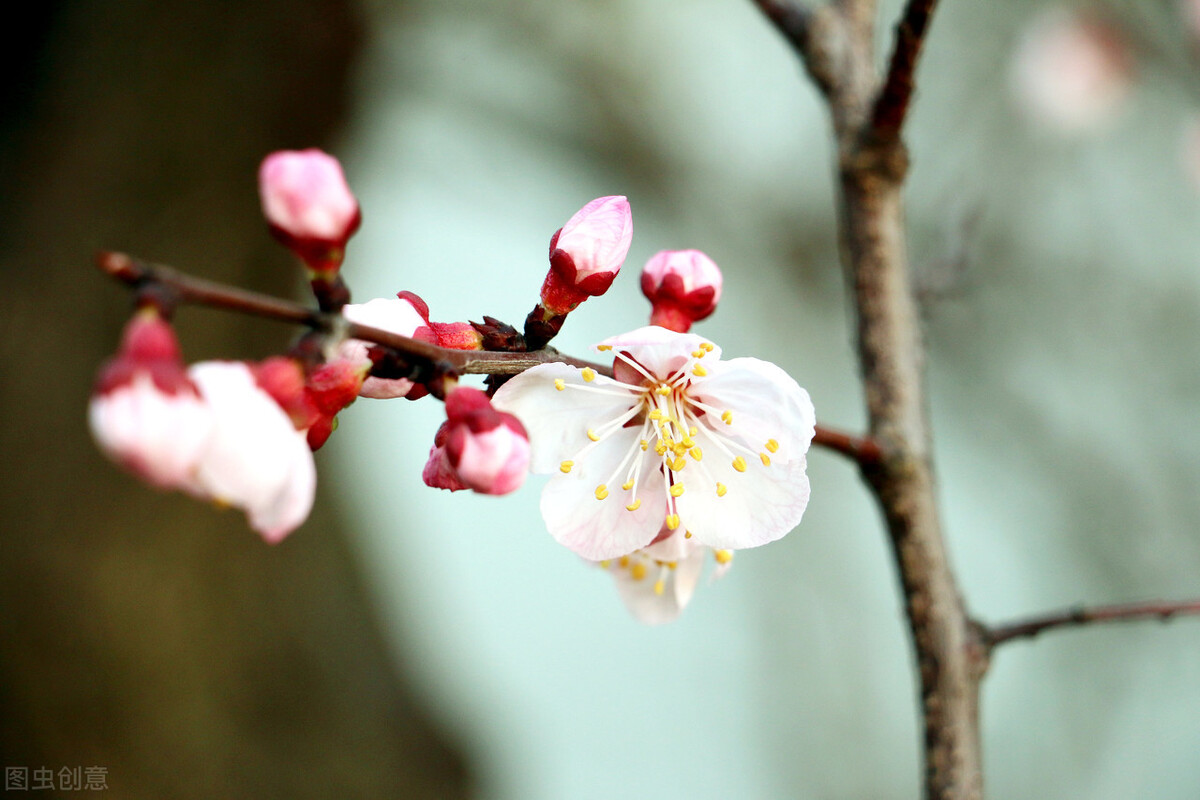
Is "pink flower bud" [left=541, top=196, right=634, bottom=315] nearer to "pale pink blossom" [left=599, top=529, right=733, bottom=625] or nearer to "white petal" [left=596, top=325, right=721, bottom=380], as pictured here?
"white petal" [left=596, top=325, right=721, bottom=380]

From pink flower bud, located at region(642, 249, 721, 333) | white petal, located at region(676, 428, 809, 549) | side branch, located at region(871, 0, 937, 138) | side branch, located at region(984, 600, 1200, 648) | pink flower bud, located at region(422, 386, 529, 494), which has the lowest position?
side branch, located at region(984, 600, 1200, 648)

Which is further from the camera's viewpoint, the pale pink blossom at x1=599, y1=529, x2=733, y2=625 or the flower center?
the pale pink blossom at x1=599, y1=529, x2=733, y2=625

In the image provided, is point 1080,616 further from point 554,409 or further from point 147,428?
point 147,428

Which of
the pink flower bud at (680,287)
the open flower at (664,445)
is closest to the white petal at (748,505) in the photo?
the open flower at (664,445)

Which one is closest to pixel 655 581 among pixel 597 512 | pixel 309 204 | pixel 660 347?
pixel 597 512

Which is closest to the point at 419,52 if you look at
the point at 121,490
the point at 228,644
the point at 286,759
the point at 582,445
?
the point at 121,490

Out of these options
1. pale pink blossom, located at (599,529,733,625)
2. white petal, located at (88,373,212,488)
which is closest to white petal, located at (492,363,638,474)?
pale pink blossom, located at (599,529,733,625)

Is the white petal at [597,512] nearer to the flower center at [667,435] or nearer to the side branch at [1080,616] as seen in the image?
the flower center at [667,435]

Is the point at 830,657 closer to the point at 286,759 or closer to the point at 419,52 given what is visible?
the point at 286,759
